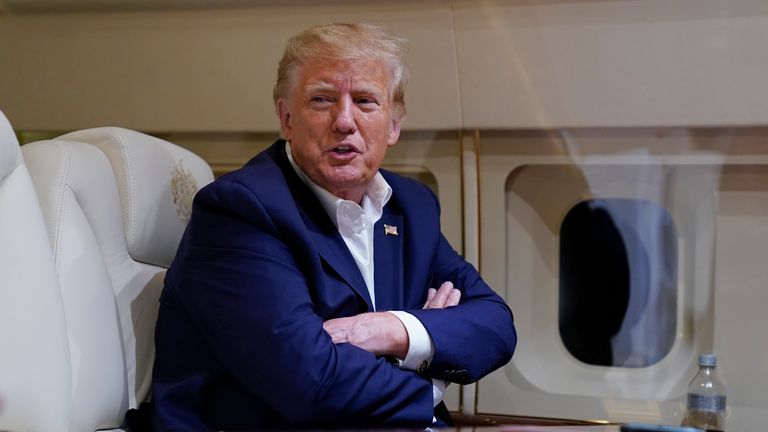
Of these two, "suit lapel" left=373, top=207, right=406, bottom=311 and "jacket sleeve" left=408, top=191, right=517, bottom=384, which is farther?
"suit lapel" left=373, top=207, right=406, bottom=311

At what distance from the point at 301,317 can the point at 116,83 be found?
4.48 feet

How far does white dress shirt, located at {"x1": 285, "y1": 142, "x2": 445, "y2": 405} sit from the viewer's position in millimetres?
2113

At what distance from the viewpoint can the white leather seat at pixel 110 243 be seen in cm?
202

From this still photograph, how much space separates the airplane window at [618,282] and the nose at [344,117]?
1.04 m

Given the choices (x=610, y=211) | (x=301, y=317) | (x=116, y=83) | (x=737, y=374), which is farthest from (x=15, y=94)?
(x=737, y=374)

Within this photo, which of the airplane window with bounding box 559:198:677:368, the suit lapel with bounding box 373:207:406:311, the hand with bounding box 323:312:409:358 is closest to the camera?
the hand with bounding box 323:312:409:358

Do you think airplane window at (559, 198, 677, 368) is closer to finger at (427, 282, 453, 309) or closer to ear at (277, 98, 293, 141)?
finger at (427, 282, 453, 309)

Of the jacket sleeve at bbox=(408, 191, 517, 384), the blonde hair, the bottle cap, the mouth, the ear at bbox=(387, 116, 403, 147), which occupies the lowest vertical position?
the bottle cap

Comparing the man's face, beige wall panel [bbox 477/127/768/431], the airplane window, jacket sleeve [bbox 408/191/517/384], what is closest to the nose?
the man's face

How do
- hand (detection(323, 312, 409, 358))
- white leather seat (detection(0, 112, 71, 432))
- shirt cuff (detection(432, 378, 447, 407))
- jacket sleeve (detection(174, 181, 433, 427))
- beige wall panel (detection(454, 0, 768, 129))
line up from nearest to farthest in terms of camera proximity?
1. white leather seat (detection(0, 112, 71, 432))
2. jacket sleeve (detection(174, 181, 433, 427))
3. hand (detection(323, 312, 409, 358))
4. shirt cuff (detection(432, 378, 447, 407))
5. beige wall panel (detection(454, 0, 768, 129))

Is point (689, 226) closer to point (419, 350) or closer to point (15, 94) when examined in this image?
point (419, 350)

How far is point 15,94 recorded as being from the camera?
3.07 m

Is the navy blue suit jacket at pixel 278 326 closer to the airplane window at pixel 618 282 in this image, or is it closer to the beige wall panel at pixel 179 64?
the beige wall panel at pixel 179 64

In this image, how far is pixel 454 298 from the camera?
2.38 metres
